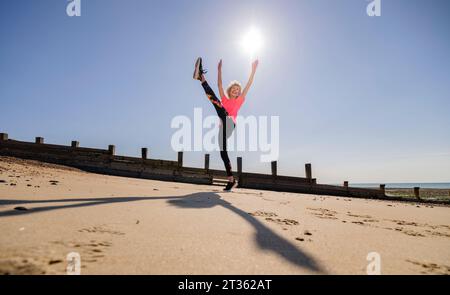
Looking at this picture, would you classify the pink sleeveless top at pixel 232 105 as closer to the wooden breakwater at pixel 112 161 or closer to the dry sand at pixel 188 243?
the dry sand at pixel 188 243

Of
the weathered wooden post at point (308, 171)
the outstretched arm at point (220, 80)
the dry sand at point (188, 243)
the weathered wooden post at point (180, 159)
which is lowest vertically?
the dry sand at point (188, 243)

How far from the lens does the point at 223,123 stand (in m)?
6.00

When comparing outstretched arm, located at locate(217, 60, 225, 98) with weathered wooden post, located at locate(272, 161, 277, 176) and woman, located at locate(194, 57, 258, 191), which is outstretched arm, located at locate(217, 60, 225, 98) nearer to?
woman, located at locate(194, 57, 258, 191)

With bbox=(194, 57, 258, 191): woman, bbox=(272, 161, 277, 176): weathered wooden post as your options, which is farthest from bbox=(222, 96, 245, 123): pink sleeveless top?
bbox=(272, 161, 277, 176): weathered wooden post

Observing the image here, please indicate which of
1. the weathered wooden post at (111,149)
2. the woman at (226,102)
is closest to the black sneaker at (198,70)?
the woman at (226,102)

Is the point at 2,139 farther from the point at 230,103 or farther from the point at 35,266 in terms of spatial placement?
the point at 35,266

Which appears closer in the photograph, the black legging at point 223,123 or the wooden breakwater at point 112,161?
the black legging at point 223,123

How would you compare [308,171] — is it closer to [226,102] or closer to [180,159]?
[180,159]

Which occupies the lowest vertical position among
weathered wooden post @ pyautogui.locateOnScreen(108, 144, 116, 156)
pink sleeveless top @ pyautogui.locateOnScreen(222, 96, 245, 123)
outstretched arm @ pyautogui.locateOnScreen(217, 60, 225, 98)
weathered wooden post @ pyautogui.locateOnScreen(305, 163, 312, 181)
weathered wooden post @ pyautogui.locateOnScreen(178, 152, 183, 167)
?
weathered wooden post @ pyautogui.locateOnScreen(305, 163, 312, 181)

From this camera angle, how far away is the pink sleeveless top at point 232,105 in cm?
614

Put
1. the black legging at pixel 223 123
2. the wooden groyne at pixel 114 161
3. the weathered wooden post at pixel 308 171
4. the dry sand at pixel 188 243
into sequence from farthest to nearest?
1. the weathered wooden post at pixel 308 171
2. the wooden groyne at pixel 114 161
3. the black legging at pixel 223 123
4. the dry sand at pixel 188 243

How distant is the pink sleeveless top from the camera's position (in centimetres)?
614
